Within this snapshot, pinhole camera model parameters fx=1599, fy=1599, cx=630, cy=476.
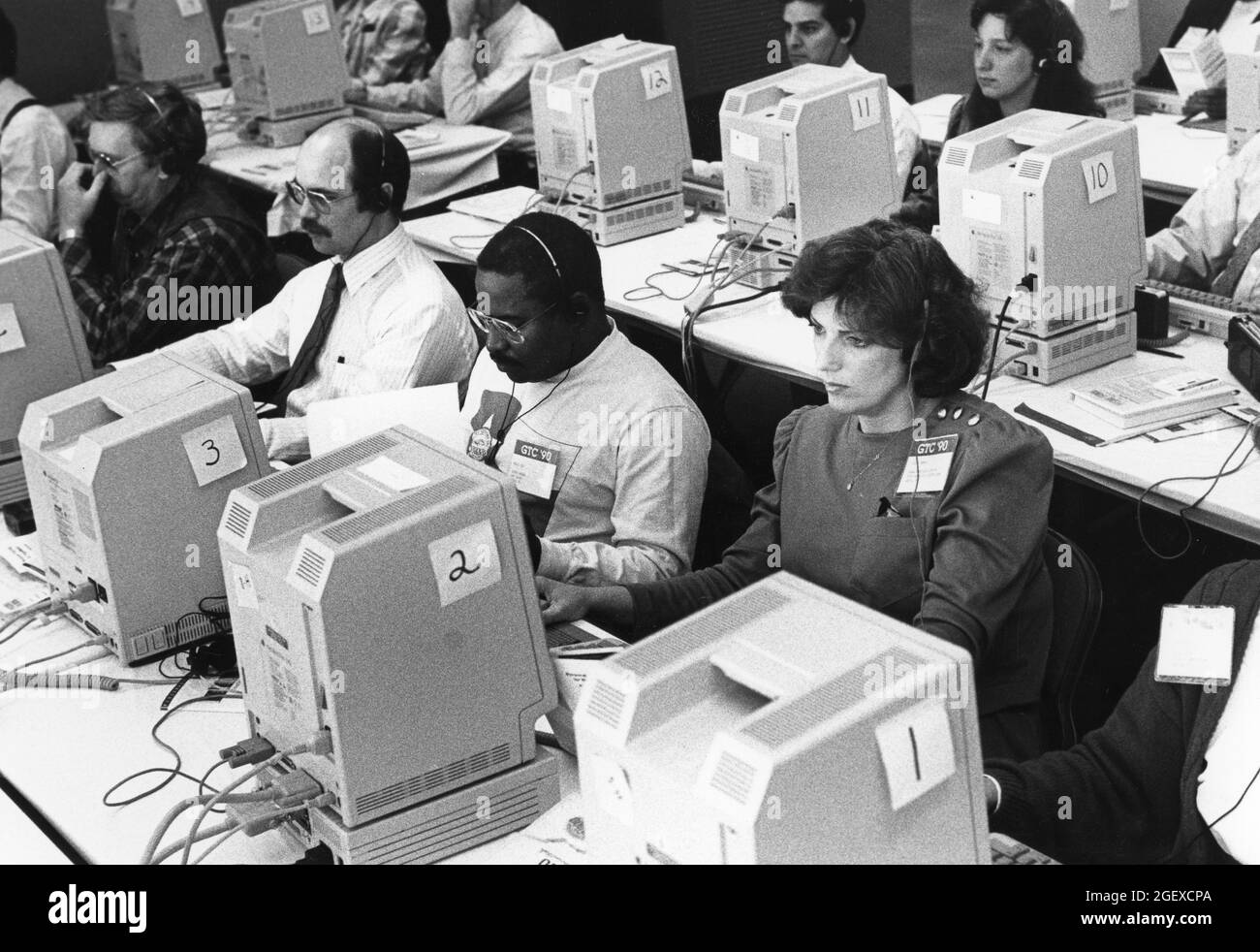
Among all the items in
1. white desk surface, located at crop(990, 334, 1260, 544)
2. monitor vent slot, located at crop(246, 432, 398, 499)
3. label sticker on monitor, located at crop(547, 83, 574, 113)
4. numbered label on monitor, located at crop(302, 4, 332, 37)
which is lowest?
white desk surface, located at crop(990, 334, 1260, 544)

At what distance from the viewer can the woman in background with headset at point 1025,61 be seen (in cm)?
431

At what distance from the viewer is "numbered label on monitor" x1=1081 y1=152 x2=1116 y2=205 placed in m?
3.06

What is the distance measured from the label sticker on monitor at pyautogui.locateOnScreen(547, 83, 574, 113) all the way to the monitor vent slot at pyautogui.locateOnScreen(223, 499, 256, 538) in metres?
2.43

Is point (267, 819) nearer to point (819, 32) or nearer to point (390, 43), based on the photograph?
point (819, 32)

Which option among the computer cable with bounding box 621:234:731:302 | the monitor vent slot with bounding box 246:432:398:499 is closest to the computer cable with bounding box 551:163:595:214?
the computer cable with bounding box 621:234:731:302

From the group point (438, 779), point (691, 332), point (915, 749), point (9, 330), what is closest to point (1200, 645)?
point (915, 749)

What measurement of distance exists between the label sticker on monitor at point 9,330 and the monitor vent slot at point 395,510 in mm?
1509

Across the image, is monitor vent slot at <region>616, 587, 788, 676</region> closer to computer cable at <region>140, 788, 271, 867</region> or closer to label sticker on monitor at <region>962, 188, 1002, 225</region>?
computer cable at <region>140, 788, 271, 867</region>

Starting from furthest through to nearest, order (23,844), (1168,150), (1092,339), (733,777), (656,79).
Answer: (1168,150)
(656,79)
(1092,339)
(23,844)
(733,777)

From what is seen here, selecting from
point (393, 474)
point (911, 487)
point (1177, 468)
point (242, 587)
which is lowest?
point (1177, 468)

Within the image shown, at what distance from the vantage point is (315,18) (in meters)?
5.45

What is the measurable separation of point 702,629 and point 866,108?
2.46 meters

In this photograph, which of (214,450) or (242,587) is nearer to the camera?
(242,587)

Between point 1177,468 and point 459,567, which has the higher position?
point 459,567
